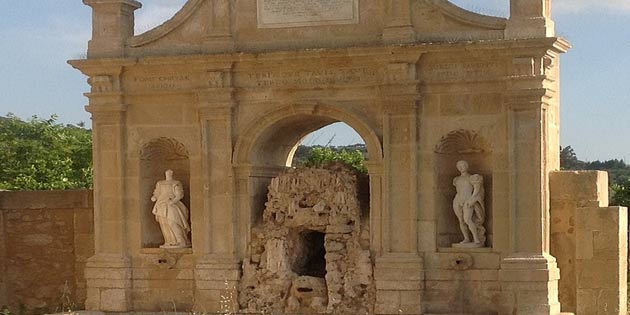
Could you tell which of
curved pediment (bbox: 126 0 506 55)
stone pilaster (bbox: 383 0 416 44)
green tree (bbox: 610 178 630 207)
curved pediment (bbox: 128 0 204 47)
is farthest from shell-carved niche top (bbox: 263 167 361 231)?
green tree (bbox: 610 178 630 207)

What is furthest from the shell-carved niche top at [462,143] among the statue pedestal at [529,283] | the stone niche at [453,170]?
the statue pedestal at [529,283]

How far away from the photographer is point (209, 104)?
2086 cm

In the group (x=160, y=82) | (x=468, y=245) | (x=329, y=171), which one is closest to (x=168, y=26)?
(x=160, y=82)

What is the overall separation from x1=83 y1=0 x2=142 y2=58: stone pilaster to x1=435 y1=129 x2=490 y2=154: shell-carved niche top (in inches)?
208

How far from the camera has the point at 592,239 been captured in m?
19.7

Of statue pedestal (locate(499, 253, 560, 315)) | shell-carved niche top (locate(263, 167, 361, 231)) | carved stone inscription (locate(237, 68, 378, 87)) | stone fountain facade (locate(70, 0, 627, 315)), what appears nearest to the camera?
statue pedestal (locate(499, 253, 560, 315))

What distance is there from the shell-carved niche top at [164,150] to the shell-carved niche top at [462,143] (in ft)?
13.6

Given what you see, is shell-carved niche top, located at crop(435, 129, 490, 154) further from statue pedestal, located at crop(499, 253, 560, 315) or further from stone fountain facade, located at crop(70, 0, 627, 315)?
statue pedestal, located at crop(499, 253, 560, 315)

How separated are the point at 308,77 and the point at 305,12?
100 centimetres

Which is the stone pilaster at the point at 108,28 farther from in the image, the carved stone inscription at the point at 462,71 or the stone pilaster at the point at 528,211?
the stone pilaster at the point at 528,211

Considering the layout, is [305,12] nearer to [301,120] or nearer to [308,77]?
[308,77]

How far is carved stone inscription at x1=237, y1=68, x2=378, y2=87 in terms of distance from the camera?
20219 mm

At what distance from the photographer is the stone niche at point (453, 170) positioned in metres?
20.0

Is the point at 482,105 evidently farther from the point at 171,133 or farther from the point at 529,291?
the point at 171,133
